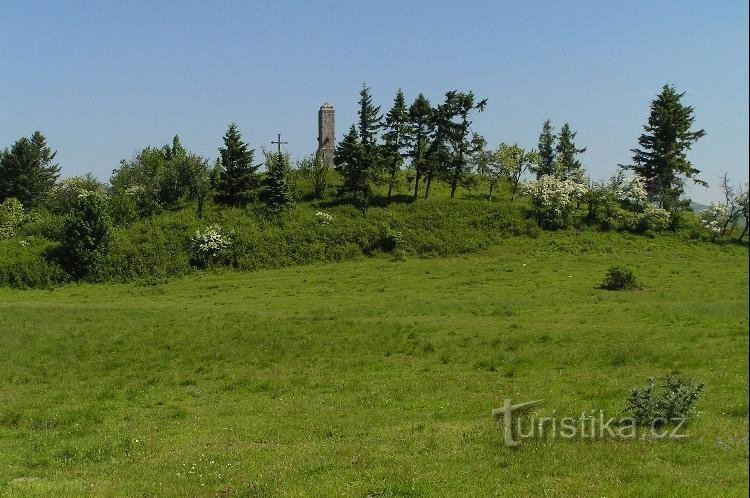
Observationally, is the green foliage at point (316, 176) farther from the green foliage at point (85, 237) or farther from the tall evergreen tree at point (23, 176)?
the tall evergreen tree at point (23, 176)

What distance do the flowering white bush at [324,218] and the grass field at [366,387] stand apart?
20.8 m

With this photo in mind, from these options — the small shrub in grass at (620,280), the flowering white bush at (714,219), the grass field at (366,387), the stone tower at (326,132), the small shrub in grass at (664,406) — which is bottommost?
the grass field at (366,387)

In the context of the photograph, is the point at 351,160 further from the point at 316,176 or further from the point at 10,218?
the point at 10,218

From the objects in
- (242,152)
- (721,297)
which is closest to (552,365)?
(721,297)

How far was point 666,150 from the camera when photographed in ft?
230

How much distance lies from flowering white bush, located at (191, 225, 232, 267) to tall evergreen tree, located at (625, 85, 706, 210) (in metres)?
44.3

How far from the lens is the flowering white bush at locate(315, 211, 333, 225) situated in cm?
6706

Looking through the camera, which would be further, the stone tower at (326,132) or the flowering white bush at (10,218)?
the stone tower at (326,132)

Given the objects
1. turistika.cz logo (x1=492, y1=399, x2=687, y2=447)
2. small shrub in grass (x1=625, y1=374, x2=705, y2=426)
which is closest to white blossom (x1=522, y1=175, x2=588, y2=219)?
small shrub in grass (x1=625, y1=374, x2=705, y2=426)

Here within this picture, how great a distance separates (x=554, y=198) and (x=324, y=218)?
24.1 metres

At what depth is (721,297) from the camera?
23.8m

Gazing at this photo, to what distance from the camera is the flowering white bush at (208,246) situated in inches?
2409

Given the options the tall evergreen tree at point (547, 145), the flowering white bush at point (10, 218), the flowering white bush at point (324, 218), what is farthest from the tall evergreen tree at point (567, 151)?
the flowering white bush at point (10, 218)

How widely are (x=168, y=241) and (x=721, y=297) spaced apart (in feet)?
168
